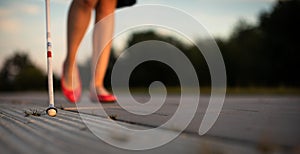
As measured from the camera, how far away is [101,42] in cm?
347

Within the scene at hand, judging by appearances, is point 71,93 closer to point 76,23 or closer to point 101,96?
point 101,96

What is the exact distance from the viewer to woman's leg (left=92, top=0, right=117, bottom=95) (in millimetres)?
3434

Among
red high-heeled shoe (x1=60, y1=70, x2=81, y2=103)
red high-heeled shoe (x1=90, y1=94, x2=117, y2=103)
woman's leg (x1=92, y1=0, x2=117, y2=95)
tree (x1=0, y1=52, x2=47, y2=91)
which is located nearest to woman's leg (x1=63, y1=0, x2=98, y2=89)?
woman's leg (x1=92, y1=0, x2=117, y2=95)

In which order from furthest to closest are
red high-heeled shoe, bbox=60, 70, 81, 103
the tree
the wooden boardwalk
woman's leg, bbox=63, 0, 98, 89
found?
1. the tree
2. red high-heeled shoe, bbox=60, 70, 81, 103
3. woman's leg, bbox=63, 0, 98, 89
4. the wooden boardwalk

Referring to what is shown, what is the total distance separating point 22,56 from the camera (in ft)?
132

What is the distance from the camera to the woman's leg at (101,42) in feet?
11.3

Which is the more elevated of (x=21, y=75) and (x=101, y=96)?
(x=101, y=96)

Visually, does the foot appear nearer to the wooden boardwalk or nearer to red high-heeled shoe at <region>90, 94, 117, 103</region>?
red high-heeled shoe at <region>90, 94, 117, 103</region>

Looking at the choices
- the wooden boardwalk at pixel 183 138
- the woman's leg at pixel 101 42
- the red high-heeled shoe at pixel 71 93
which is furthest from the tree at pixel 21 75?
the wooden boardwalk at pixel 183 138

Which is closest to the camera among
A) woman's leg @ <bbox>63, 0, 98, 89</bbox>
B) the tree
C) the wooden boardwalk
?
the wooden boardwalk

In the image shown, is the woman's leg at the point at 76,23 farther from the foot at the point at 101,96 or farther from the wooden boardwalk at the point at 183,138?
the wooden boardwalk at the point at 183,138

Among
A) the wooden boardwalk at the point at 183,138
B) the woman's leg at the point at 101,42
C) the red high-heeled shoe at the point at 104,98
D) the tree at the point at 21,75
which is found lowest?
the tree at the point at 21,75

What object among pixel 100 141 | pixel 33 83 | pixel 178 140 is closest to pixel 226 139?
pixel 178 140

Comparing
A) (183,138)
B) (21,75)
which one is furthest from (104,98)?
(21,75)
